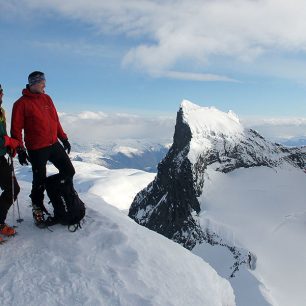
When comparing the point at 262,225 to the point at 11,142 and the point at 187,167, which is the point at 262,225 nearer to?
the point at 187,167

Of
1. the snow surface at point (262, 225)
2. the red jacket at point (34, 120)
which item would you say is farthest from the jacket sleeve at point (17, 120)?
the snow surface at point (262, 225)

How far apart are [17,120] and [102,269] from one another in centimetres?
453

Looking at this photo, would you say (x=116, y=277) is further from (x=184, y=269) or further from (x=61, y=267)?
(x=184, y=269)

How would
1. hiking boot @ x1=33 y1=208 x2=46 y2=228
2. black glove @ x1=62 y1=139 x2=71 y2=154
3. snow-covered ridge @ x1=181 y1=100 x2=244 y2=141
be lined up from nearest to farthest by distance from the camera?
hiking boot @ x1=33 y1=208 x2=46 y2=228 < black glove @ x1=62 y1=139 x2=71 y2=154 < snow-covered ridge @ x1=181 y1=100 x2=244 y2=141

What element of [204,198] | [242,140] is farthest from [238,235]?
[242,140]

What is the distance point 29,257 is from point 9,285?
4.21ft

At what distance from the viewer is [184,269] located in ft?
38.8

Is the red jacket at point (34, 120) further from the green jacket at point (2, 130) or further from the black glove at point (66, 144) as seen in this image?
the black glove at point (66, 144)

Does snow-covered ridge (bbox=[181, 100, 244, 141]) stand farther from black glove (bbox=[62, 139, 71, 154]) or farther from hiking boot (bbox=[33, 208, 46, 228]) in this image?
hiking boot (bbox=[33, 208, 46, 228])

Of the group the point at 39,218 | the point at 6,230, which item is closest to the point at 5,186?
the point at 6,230

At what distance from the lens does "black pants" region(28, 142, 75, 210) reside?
1232 centimetres

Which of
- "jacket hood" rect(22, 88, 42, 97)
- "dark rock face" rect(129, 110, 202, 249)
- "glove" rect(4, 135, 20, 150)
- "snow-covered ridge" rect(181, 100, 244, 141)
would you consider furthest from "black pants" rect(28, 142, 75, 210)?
"snow-covered ridge" rect(181, 100, 244, 141)

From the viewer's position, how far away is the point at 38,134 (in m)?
12.2

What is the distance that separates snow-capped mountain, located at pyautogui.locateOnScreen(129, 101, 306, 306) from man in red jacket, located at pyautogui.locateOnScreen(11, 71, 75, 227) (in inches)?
2752
